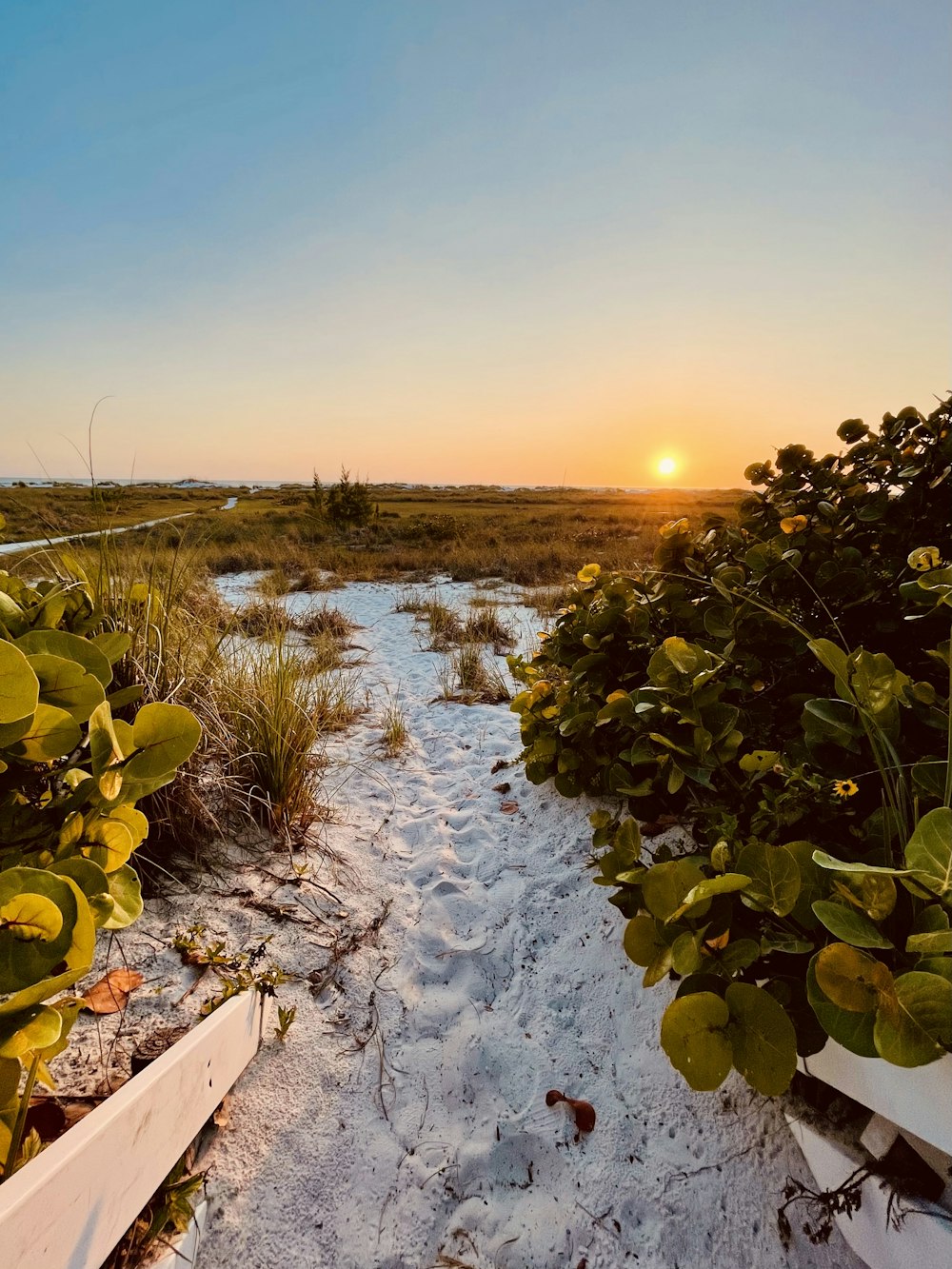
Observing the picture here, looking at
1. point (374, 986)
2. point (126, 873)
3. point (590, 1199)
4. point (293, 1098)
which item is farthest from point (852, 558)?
point (293, 1098)

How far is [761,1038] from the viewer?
812 millimetres

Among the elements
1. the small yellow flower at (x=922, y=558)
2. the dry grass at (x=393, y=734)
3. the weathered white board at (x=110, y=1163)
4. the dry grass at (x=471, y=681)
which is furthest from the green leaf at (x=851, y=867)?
the dry grass at (x=471, y=681)

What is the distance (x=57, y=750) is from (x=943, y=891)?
1.15 metres

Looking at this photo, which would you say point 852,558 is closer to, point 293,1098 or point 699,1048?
point 699,1048

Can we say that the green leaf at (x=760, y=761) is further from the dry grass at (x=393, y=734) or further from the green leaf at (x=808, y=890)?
the dry grass at (x=393, y=734)

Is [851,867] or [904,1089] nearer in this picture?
[851,867]

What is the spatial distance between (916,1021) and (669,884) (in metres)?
0.34

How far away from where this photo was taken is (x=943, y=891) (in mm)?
685

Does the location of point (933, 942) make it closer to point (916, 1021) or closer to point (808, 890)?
point (916, 1021)

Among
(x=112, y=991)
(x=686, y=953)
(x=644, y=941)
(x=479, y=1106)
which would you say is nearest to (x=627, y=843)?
(x=644, y=941)

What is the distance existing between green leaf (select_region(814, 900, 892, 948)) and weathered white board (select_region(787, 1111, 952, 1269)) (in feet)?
0.85

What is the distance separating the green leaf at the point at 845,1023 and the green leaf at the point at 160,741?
902mm

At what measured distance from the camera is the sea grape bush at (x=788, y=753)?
736 millimetres

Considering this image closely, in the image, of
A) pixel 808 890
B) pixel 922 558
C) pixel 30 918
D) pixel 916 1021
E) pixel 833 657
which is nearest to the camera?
pixel 30 918
